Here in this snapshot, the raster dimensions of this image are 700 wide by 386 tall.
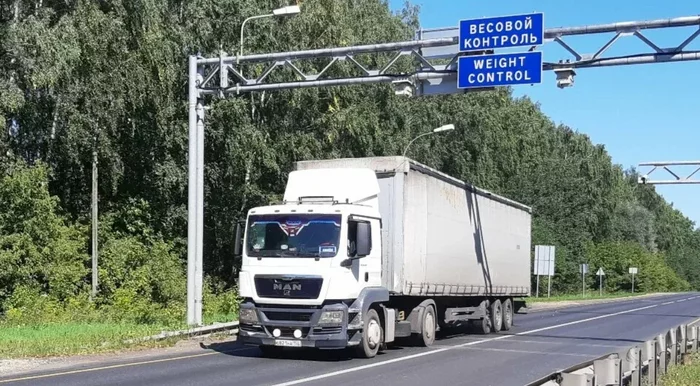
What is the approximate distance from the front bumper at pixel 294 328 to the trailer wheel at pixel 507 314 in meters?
10.3

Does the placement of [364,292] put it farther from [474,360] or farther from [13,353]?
[13,353]

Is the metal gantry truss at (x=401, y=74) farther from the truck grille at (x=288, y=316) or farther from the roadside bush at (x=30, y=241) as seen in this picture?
the roadside bush at (x=30, y=241)

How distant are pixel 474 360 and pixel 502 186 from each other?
52583mm

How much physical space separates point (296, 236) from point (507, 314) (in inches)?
445

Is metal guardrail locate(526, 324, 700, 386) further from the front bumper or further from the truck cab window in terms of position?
the truck cab window

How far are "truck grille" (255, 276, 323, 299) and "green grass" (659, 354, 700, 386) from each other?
19.8 ft

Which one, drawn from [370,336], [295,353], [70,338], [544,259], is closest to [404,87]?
[370,336]

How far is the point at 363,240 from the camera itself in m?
15.3

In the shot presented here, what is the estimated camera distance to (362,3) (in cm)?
4362

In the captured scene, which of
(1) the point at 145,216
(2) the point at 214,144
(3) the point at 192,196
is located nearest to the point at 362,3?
(2) the point at 214,144

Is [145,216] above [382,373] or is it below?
above

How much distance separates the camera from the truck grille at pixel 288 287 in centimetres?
1494

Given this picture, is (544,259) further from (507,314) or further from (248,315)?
(248,315)

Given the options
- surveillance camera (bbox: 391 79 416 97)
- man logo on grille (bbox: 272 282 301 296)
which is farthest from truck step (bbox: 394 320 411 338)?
surveillance camera (bbox: 391 79 416 97)
